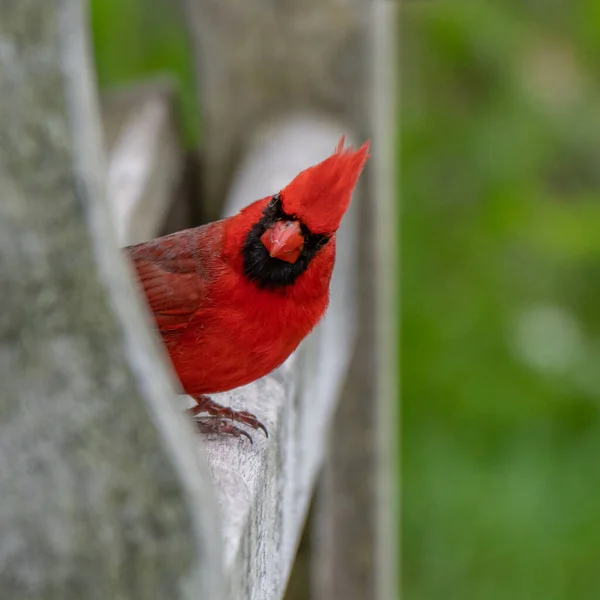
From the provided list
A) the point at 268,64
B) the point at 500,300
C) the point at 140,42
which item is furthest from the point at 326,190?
the point at 500,300

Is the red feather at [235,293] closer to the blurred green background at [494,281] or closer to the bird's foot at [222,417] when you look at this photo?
the bird's foot at [222,417]

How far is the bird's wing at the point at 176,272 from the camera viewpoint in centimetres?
147

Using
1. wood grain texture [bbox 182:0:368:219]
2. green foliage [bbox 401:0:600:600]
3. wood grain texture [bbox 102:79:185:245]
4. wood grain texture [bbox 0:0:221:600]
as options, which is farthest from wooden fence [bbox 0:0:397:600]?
green foliage [bbox 401:0:600:600]

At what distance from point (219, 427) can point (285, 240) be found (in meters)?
0.29

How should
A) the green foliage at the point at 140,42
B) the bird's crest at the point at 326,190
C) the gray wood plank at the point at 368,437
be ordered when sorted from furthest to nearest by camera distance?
the green foliage at the point at 140,42 → the gray wood plank at the point at 368,437 → the bird's crest at the point at 326,190

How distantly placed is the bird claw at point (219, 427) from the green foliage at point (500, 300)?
195 cm

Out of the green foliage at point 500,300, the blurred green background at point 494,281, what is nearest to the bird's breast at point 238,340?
the blurred green background at point 494,281

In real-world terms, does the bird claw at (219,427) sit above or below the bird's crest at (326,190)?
below

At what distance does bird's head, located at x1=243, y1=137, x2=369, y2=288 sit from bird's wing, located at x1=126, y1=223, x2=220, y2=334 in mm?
64

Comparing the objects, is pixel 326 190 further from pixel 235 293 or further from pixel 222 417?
pixel 222 417

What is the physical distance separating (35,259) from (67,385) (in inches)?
3.0

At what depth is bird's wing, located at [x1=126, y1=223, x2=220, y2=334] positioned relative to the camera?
1470 mm

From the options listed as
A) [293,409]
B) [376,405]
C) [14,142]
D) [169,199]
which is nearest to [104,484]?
[14,142]

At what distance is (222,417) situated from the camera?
1.36 meters
